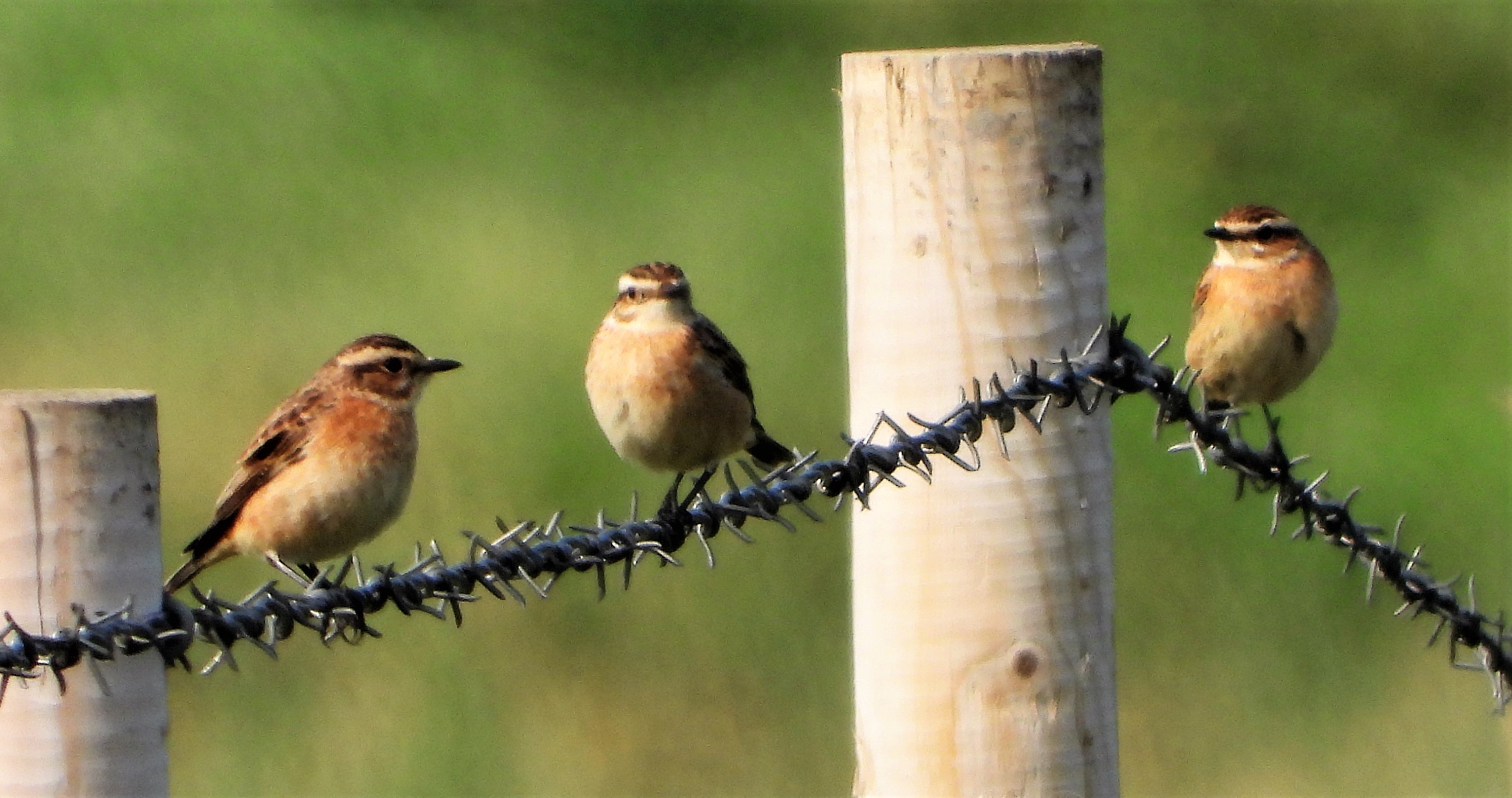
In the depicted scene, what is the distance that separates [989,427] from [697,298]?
6.52 meters

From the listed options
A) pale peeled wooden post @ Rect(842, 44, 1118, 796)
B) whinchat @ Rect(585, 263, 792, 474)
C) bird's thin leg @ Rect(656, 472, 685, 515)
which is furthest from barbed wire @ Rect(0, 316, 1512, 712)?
bird's thin leg @ Rect(656, 472, 685, 515)

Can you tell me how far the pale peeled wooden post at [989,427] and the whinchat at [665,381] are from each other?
2395 mm

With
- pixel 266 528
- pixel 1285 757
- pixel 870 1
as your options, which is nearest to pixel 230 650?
pixel 266 528

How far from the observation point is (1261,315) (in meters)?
7.45

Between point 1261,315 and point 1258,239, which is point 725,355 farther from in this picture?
point 1258,239

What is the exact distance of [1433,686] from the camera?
325 inches

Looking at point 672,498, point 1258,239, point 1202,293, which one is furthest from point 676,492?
point 1258,239

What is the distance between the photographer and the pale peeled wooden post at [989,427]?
3479 mm

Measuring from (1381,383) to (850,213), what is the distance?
7572 millimetres

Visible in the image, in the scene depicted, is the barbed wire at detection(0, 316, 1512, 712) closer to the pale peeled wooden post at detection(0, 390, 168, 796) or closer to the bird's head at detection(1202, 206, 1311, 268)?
the pale peeled wooden post at detection(0, 390, 168, 796)

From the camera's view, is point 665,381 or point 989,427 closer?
point 989,427

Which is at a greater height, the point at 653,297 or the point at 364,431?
the point at 653,297

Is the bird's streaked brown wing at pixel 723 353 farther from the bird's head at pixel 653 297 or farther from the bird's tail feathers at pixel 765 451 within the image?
the bird's tail feathers at pixel 765 451

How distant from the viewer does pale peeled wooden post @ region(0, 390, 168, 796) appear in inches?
95.7
